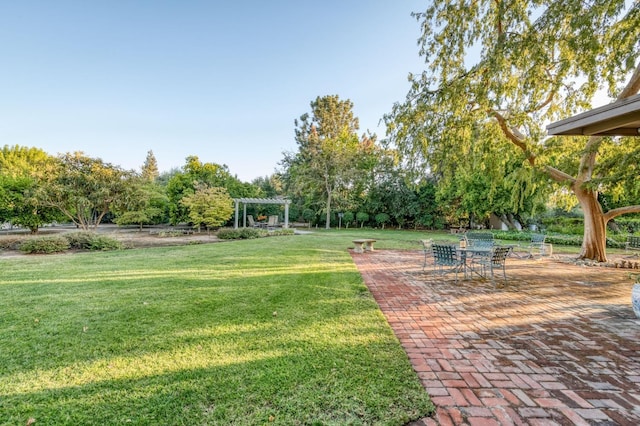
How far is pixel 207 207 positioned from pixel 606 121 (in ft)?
59.8

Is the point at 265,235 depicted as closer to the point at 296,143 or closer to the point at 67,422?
the point at 67,422

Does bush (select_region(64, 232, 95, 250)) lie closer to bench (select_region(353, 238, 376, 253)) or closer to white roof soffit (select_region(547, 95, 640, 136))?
bench (select_region(353, 238, 376, 253))

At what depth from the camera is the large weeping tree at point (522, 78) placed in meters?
6.61

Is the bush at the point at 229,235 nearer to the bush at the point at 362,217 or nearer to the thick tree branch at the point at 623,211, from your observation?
the bush at the point at 362,217

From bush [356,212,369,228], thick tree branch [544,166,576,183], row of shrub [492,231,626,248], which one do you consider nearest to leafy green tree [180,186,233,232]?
bush [356,212,369,228]

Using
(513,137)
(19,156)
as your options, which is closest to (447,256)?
(513,137)

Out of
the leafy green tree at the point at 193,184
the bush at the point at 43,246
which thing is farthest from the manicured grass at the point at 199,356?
the leafy green tree at the point at 193,184

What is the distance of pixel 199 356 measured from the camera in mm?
2732

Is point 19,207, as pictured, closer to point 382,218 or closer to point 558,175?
point 382,218

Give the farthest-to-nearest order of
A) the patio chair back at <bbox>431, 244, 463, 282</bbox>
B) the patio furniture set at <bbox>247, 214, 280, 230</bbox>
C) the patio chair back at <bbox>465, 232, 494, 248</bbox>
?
the patio furniture set at <bbox>247, 214, 280, 230</bbox> < the patio chair back at <bbox>465, 232, 494, 248</bbox> < the patio chair back at <bbox>431, 244, 463, 282</bbox>

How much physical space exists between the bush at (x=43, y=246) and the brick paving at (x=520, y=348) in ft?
36.7

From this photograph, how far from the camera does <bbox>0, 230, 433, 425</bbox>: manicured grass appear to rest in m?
1.99

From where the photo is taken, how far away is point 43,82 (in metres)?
12.9

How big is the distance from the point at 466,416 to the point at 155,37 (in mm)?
14573
